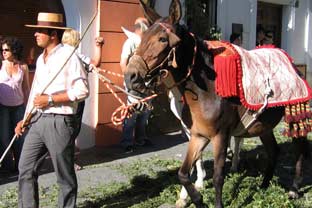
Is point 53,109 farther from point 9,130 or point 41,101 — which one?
point 9,130

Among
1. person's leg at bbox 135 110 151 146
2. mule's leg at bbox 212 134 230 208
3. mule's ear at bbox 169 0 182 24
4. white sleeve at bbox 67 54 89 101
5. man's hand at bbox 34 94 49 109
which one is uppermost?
mule's ear at bbox 169 0 182 24

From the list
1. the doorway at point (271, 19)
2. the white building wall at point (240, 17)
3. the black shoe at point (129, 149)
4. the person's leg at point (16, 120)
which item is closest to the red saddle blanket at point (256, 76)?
the person's leg at point (16, 120)

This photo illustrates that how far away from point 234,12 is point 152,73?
→ 817 centimetres

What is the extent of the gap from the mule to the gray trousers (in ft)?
2.56

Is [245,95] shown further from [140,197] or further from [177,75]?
[140,197]

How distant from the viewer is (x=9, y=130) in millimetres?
6793

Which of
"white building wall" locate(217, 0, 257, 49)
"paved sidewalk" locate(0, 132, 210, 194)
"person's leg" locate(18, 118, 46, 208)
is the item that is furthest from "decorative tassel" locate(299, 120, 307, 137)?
"white building wall" locate(217, 0, 257, 49)

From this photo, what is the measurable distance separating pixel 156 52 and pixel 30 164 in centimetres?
146

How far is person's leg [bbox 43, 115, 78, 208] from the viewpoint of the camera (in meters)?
4.41

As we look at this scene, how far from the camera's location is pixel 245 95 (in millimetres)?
4883

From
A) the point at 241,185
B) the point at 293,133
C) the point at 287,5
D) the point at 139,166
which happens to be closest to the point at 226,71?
the point at 293,133

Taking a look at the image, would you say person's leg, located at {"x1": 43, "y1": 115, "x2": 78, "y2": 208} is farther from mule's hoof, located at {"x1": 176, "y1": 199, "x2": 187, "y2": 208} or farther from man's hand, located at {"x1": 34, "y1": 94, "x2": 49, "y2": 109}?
mule's hoof, located at {"x1": 176, "y1": 199, "x2": 187, "y2": 208}

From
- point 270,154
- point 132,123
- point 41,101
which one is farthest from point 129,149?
point 41,101

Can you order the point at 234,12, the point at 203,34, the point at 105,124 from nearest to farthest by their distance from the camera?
the point at 105,124 → the point at 203,34 → the point at 234,12
